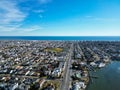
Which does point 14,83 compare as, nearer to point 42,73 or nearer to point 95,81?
point 42,73

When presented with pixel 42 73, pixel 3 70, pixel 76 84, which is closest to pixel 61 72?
pixel 42 73

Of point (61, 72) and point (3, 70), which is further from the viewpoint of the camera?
point (3, 70)

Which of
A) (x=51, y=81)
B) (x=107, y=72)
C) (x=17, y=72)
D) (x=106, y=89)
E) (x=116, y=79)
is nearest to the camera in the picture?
(x=106, y=89)

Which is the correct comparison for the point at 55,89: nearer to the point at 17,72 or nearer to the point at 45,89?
the point at 45,89

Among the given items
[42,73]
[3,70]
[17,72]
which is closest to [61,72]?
[42,73]

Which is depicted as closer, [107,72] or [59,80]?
[59,80]

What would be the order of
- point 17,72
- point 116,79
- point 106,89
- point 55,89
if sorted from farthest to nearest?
point 17,72, point 116,79, point 106,89, point 55,89

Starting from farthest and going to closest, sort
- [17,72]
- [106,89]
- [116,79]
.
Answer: [17,72] < [116,79] < [106,89]

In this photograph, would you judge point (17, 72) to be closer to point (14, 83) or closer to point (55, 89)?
point (14, 83)
